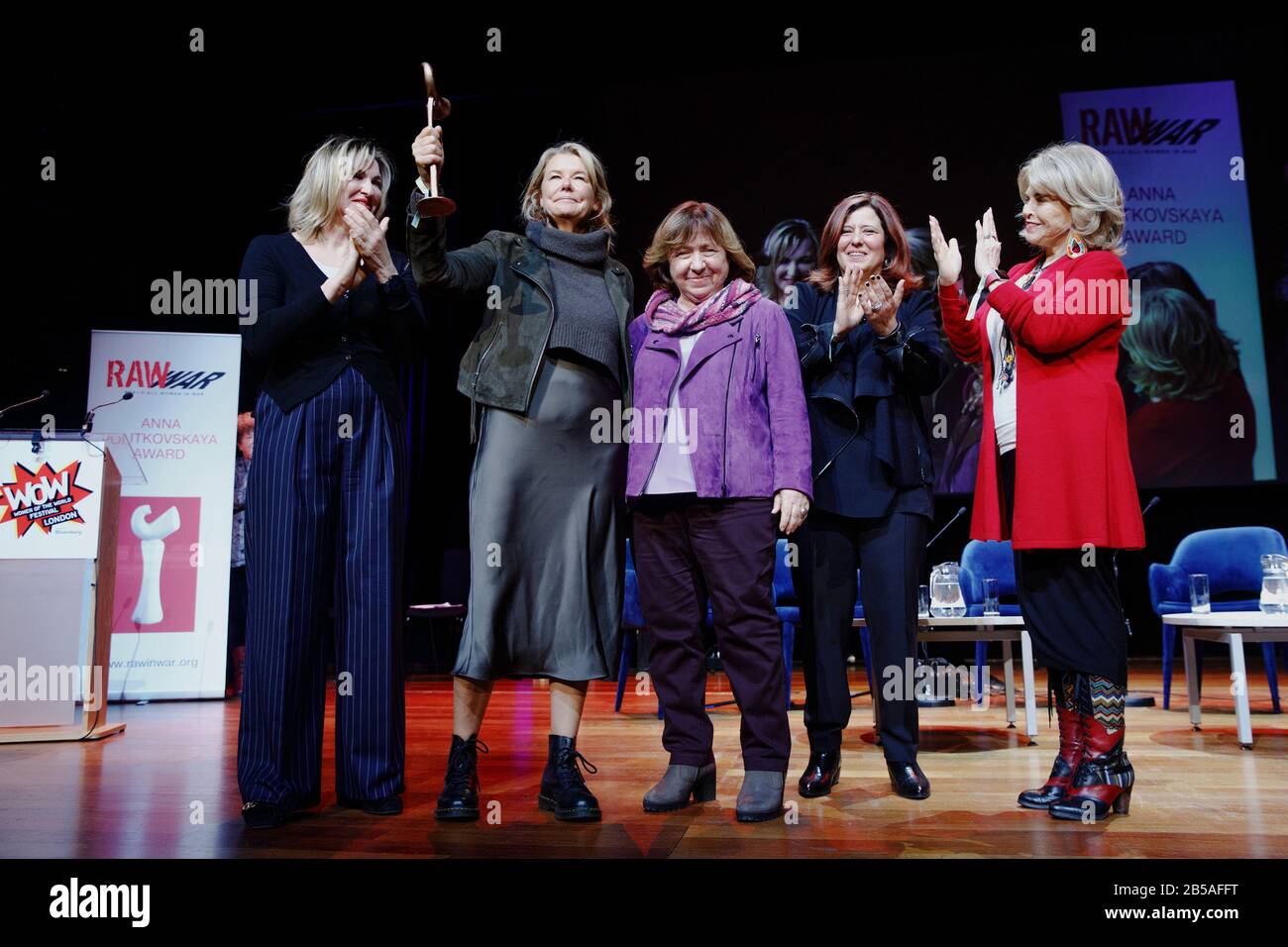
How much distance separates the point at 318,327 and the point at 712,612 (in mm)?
1178

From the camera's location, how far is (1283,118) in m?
5.96

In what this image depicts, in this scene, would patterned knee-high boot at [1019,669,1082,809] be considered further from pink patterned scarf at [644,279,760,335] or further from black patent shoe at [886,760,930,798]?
pink patterned scarf at [644,279,760,335]

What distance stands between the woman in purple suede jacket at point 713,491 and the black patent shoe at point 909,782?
0.36m

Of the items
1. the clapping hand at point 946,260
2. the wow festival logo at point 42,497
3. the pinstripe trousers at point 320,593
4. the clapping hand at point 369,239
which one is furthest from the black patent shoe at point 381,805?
the wow festival logo at point 42,497

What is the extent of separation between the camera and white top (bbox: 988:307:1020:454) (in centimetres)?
227

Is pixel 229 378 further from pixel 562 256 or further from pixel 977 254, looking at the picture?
pixel 977 254

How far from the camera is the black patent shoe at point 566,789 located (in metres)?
2.10

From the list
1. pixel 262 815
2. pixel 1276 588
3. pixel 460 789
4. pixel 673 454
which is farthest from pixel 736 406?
pixel 1276 588

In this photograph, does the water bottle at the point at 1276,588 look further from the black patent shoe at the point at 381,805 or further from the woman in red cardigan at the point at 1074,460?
the black patent shoe at the point at 381,805

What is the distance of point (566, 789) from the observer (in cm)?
214

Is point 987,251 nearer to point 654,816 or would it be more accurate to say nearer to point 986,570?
point 654,816

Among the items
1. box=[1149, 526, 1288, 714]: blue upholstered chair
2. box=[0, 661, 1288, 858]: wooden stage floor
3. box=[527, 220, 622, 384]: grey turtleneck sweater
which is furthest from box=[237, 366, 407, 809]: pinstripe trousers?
box=[1149, 526, 1288, 714]: blue upholstered chair

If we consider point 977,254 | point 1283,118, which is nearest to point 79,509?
point 977,254

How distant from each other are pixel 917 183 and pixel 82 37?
486 centimetres
